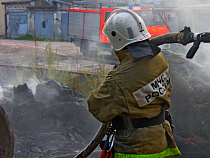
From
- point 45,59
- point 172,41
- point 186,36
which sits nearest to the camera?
point 186,36

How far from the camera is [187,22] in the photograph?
11570 mm

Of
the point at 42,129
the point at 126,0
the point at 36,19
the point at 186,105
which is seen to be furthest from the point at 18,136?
the point at 36,19

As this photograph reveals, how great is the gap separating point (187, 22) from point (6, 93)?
7665mm

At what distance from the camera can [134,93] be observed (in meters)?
2.14

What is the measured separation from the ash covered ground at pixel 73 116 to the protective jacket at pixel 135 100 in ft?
7.11

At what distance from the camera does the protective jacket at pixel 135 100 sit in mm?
2145

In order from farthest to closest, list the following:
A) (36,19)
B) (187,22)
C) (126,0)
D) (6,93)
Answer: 1. (36,19)
2. (126,0)
3. (187,22)
4. (6,93)

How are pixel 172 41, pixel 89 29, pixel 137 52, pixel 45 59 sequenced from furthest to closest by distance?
pixel 89 29
pixel 45 59
pixel 172 41
pixel 137 52

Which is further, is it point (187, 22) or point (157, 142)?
point (187, 22)

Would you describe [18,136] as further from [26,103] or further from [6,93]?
[6,93]

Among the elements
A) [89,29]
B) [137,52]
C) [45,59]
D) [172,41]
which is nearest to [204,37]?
Result: [172,41]

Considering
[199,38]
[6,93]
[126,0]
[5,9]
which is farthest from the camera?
[5,9]

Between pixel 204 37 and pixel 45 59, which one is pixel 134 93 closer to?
pixel 204 37

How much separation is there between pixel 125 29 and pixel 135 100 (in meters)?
0.49
